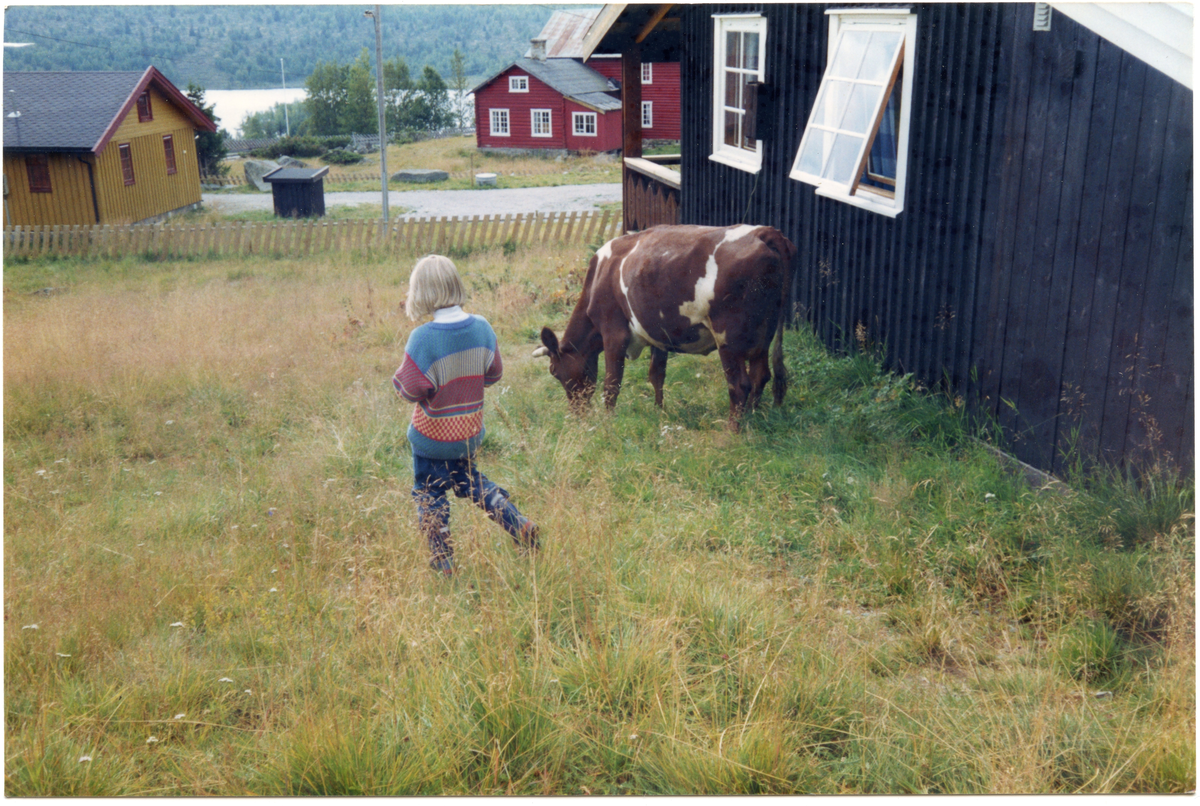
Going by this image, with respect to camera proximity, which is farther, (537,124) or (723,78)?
(537,124)

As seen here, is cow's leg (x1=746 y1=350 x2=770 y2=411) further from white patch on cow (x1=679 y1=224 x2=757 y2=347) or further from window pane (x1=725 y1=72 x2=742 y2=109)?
window pane (x1=725 y1=72 x2=742 y2=109)

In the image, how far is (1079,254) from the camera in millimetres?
4344

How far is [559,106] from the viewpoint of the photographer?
40.0 meters

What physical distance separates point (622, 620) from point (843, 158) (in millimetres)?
4526

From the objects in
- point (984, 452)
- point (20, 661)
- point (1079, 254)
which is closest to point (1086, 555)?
point (984, 452)

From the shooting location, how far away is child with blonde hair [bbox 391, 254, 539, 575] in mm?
3721

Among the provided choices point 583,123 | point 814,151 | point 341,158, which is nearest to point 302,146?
point 341,158

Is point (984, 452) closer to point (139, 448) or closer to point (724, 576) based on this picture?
point (724, 576)

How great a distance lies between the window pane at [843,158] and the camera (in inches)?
246

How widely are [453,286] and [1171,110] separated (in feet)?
10.5

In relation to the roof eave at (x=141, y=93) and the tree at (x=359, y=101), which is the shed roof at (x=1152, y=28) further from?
the tree at (x=359, y=101)

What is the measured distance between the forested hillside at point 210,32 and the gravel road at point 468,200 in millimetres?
3827

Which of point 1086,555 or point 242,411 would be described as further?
point 242,411

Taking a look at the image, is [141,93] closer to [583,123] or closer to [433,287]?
[583,123]
